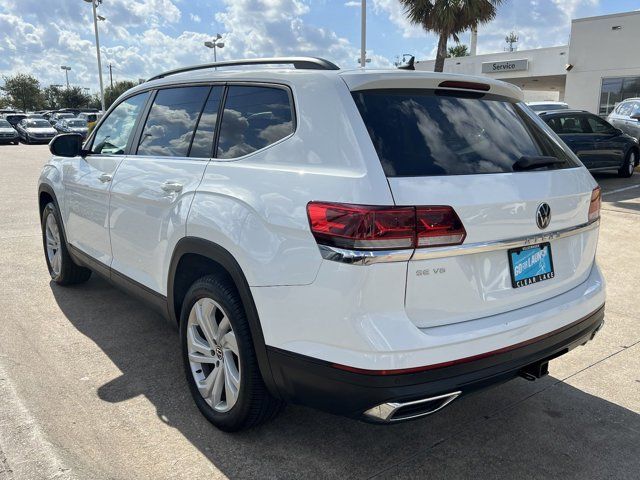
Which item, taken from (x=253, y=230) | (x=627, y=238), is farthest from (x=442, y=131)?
(x=627, y=238)

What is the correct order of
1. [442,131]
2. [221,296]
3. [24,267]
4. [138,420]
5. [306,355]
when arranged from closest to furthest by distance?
[306,355], [442,131], [221,296], [138,420], [24,267]

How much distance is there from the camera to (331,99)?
243 centimetres

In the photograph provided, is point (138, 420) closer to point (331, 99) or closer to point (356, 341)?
point (356, 341)

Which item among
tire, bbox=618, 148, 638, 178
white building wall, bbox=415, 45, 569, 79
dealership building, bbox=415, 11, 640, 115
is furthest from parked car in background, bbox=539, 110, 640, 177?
white building wall, bbox=415, 45, 569, 79

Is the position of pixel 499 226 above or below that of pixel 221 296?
above

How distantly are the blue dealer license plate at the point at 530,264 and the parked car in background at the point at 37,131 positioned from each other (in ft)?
112

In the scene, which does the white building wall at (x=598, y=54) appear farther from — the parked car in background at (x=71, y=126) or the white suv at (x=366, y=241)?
the parked car in background at (x=71, y=126)

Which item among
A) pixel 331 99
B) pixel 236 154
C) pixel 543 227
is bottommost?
pixel 543 227

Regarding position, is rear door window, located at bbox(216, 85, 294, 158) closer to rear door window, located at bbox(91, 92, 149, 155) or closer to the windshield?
rear door window, located at bbox(91, 92, 149, 155)

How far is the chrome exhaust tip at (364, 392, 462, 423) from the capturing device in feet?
7.18

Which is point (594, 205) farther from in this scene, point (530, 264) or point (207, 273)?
point (207, 273)

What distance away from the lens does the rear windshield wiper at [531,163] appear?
2588 mm

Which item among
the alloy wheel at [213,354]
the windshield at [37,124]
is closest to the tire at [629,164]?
the alloy wheel at [213,354]

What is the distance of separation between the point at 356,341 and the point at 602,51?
86.9ft
